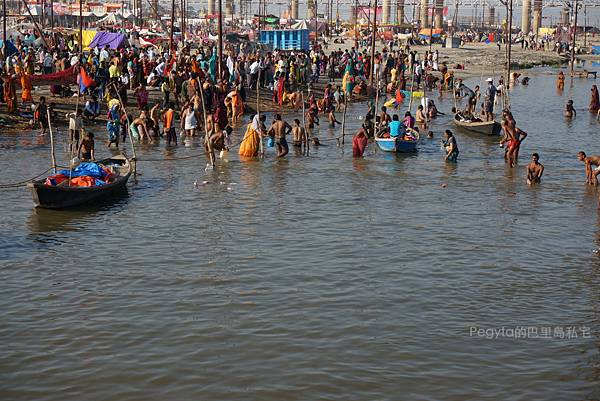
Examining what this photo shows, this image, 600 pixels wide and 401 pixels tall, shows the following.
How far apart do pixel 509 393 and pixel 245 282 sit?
198 inches

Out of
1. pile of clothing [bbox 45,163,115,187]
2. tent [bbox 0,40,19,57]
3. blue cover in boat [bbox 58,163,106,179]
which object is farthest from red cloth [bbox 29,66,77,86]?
blue cover in boat [bbox 58,163,106,179]

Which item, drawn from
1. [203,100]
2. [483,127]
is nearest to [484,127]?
[483,127]

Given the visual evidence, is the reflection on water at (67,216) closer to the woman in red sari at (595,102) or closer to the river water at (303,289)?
the river water at (303,289)

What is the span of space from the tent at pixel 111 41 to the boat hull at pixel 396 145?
21.1 meters

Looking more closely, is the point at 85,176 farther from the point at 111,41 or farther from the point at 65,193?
the point at 111,41

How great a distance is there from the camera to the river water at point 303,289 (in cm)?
1052

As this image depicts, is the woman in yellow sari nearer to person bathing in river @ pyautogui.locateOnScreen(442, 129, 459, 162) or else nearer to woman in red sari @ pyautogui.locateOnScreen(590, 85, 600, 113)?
person bathing in river @ pyautogui.locateOnScreen(442, 129, 459, 162)

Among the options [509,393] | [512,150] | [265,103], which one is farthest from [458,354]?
[265,103]

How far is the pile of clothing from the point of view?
18.1 metres

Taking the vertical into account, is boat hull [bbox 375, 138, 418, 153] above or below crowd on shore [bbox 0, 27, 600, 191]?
below

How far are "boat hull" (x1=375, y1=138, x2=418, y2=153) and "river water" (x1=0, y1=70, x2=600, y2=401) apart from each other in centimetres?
277

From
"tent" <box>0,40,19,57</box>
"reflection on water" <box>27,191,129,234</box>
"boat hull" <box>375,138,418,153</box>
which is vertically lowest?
"reflection on water" <box>27,191,129,234</box>

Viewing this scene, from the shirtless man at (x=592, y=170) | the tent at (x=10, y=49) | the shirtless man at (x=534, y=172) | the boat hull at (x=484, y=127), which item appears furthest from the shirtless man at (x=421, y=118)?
the tent at (x=10, y=49)

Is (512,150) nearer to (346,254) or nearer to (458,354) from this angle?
(346,254)
